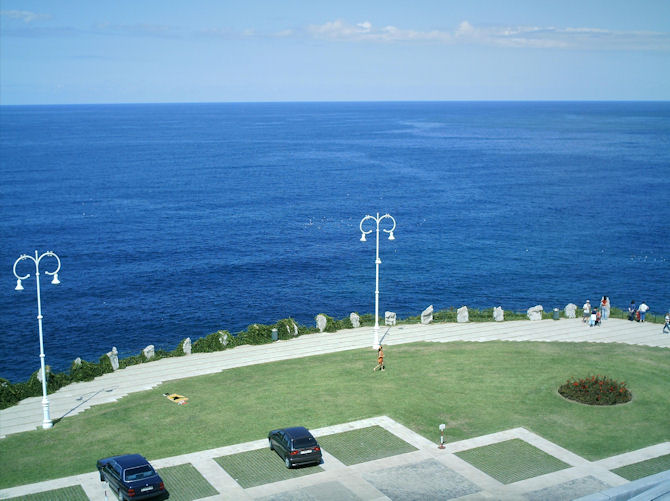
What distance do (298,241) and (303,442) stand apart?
201 feet

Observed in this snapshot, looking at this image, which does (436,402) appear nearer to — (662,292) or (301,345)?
(301,345)

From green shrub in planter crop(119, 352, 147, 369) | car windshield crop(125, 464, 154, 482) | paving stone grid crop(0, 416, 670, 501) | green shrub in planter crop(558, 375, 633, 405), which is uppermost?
car windshield crop(125, 464, 154, 482)

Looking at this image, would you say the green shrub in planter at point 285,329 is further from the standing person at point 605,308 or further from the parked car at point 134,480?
the standing person at point 605,308

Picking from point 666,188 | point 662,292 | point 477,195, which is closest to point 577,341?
point 662,292

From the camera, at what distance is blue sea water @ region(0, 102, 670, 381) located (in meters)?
64.3

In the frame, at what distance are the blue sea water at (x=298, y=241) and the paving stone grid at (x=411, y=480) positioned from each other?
26672mm

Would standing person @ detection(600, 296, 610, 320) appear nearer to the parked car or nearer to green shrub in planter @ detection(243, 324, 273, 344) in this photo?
green shrub in planter @ detection(243, 324, 273, 344)

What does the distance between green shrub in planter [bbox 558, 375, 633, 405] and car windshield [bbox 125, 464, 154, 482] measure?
20.6m

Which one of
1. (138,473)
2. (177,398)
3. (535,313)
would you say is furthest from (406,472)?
(535,313)

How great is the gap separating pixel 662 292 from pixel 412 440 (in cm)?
4882

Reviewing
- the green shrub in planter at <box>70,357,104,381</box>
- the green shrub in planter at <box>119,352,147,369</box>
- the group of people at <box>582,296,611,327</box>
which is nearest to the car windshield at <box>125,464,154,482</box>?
the green shrub in planter at <box>70,357,104,381</box>

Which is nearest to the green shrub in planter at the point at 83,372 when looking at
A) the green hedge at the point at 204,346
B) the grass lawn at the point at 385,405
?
the green hedge at the point at 204,346

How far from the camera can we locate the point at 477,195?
11838cm

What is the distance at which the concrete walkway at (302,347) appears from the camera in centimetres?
3653
